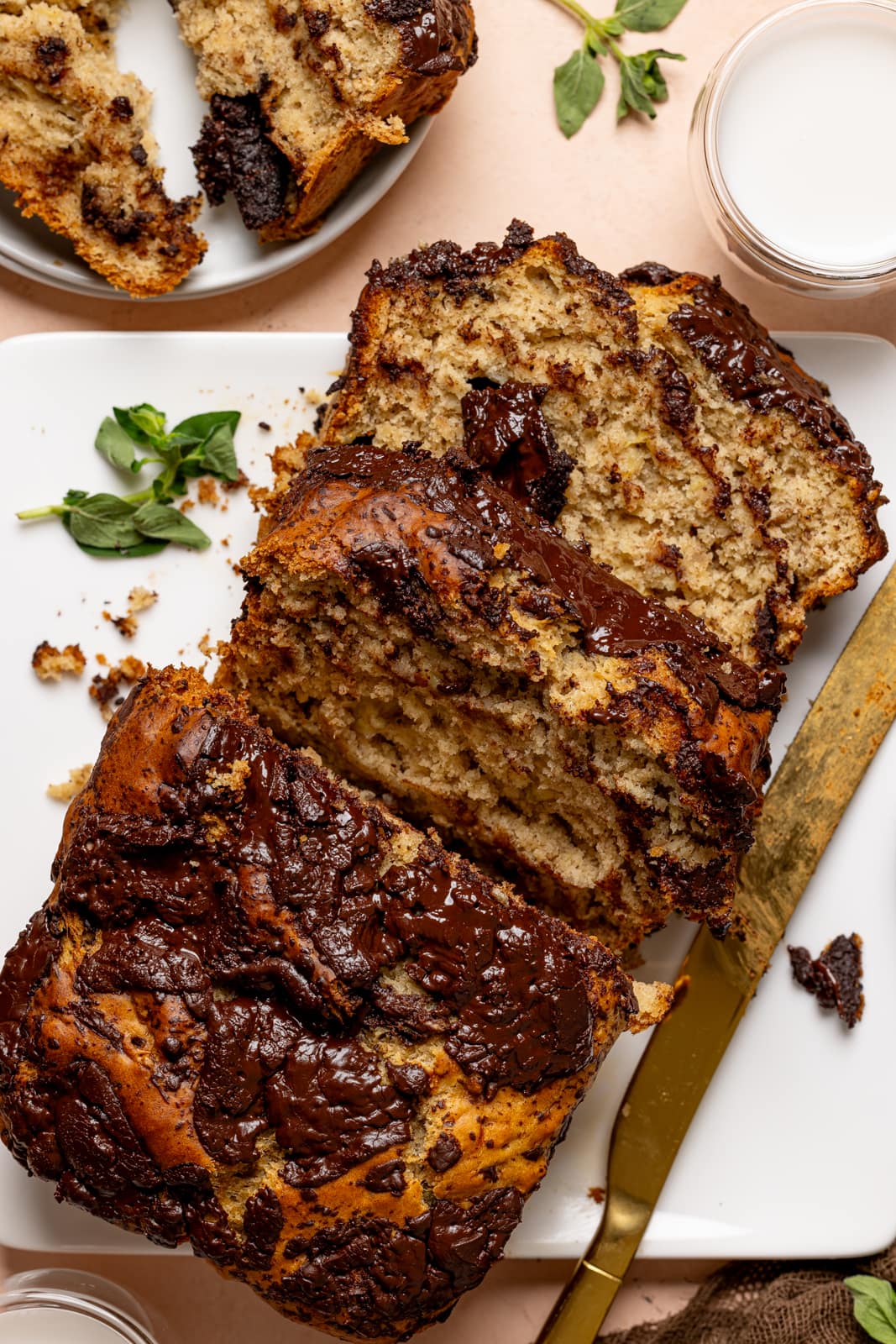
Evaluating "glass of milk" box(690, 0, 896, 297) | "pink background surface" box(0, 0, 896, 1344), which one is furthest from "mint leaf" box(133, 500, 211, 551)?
"glass of milk" box(690, 0, 896, 297)

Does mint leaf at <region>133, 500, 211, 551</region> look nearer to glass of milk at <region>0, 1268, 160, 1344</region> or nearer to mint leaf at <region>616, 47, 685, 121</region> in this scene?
mint leaf at <region>616, 47, 685, 121</region>

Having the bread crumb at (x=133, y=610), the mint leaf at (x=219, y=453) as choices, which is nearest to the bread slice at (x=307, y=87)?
the mint leaf at (x=219, y=453)

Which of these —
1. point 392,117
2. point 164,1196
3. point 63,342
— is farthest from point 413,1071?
point 392,117

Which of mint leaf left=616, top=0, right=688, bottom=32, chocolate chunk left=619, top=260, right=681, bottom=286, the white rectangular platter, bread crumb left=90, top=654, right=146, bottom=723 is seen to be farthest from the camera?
mint leaf left=616, top=0, right=688, bottom=32

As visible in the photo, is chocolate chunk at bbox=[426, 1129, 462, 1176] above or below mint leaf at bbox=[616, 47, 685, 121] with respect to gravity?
below

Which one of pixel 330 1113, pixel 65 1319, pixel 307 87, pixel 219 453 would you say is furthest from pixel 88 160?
pixel 65 1319

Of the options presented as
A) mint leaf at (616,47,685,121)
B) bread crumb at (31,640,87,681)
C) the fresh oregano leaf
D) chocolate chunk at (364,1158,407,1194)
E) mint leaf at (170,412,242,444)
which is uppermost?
mint leaf at (616,47,685,121)

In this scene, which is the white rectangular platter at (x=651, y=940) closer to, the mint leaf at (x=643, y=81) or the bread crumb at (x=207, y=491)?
the bread crumb at (x=207, y=491)
